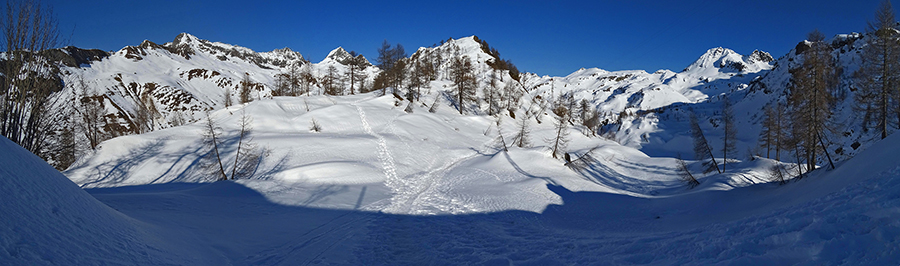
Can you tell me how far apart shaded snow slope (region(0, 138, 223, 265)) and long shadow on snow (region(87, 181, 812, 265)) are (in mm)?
1887

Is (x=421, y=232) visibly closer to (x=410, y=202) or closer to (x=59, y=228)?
(x=410, y=202)

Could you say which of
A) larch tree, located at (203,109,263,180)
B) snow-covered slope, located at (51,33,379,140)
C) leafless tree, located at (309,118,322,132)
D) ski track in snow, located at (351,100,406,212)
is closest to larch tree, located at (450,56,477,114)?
ski track in snow, located at (351,100,406,212)

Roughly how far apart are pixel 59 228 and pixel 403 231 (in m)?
7.76

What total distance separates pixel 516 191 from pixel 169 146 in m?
28.2

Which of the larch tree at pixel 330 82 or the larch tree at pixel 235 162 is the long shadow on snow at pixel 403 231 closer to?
the larch tree at pixel 235 162

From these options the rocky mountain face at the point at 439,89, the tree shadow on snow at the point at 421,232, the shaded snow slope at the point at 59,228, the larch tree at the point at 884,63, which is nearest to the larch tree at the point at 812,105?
the larch tree at the point at 884,63

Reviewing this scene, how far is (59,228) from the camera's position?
4324 millimetres

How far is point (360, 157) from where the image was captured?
85.9 ft

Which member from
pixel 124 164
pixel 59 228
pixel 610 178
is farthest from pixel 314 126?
pixel 59 228

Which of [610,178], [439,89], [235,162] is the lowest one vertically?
[610,178]

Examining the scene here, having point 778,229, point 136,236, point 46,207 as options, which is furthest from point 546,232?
point 46,207

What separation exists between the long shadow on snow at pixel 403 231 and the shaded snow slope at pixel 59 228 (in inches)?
74.3

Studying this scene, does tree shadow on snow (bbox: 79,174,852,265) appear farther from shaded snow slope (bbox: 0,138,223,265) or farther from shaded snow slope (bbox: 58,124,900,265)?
shaded snow slope (bbox: 0,138,223,265)

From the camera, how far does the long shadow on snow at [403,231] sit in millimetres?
7699
